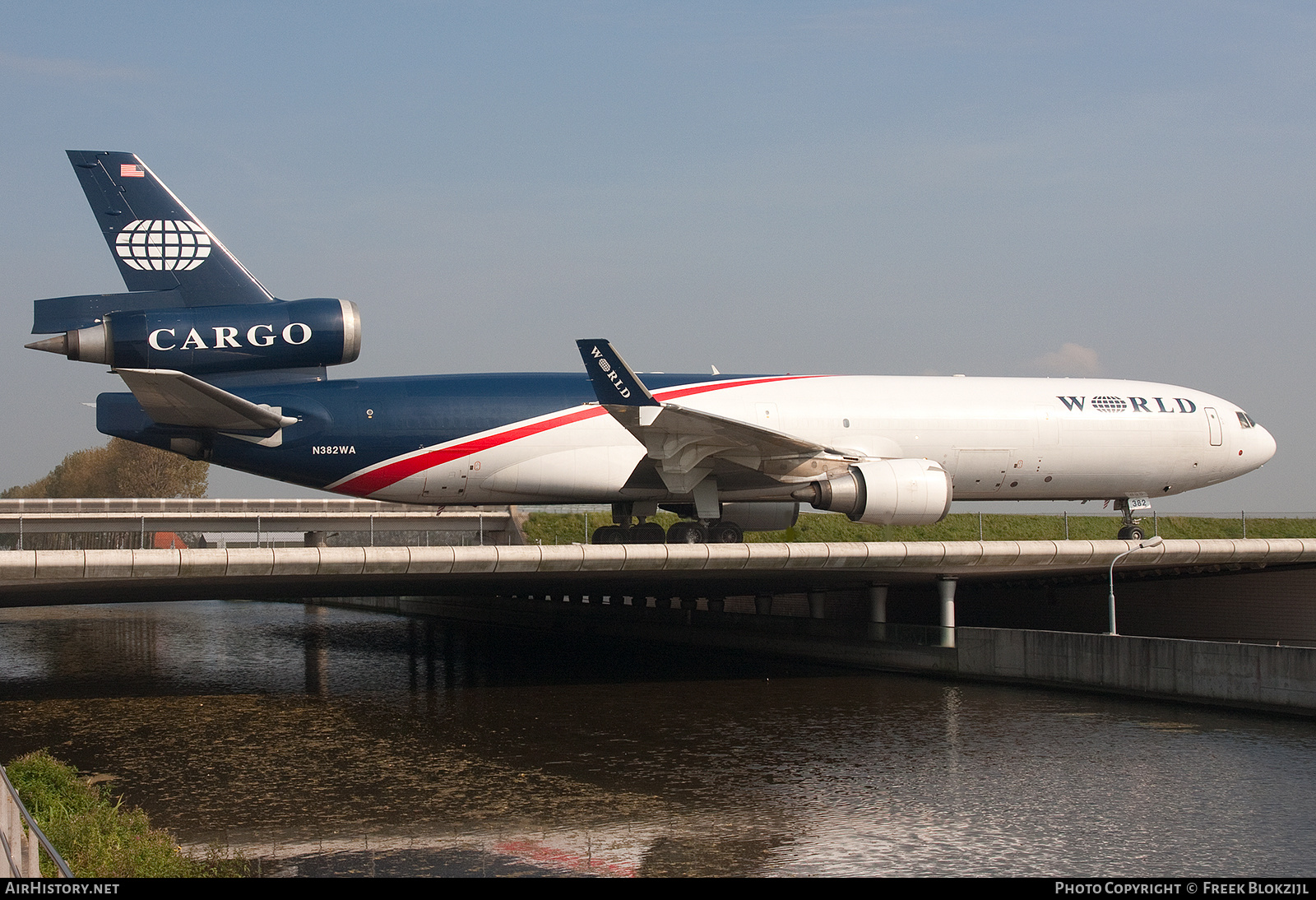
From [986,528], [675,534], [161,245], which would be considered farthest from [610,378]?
[986,528]

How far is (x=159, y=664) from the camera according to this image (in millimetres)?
45188

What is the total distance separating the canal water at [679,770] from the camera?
56.3 ft

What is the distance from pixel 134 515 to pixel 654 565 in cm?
3730

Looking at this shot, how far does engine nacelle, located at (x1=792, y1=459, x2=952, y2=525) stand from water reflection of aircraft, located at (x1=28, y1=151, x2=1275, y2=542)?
0.05m

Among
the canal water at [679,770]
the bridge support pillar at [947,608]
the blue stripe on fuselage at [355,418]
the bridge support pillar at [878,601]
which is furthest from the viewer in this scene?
the bridge support pillar at [878,601]

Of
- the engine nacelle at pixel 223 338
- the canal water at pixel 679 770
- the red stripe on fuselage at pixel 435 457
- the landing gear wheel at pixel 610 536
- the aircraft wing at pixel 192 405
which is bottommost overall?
the canal water at pixel 679 770

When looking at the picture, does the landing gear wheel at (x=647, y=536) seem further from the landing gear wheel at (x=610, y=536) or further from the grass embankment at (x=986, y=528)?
the grass embankment at (x=986, y=528)

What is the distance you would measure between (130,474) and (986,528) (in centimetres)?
9239

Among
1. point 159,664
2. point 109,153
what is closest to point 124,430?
point 109,153

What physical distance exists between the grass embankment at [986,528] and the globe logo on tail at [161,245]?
29342 millimetres

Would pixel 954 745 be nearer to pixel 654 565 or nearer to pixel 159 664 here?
pixel 654 565

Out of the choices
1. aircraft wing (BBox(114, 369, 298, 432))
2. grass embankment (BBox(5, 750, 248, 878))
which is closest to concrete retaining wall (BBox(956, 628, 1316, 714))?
aircraft wing (BBox(114, 369, 298, 432))

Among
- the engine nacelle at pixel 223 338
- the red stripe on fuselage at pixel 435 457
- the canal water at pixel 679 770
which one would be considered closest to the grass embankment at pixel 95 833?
the canal water at pixel 679 770
